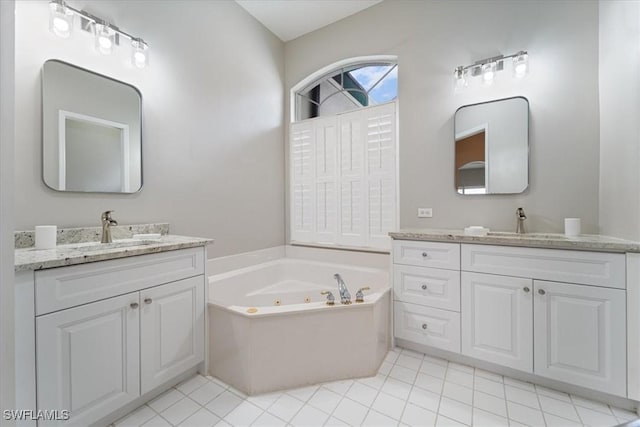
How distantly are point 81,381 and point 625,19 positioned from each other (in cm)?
341

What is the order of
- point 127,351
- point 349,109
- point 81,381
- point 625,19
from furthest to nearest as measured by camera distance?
point 349,109
point 625,19
point 127,351
point 81,381

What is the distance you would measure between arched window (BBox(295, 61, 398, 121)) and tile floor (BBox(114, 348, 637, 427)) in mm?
2409

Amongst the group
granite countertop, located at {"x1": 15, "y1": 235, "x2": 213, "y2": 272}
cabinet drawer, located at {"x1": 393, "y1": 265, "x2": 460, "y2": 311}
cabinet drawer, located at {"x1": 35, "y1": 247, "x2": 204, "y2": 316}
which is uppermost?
granite countertop, located at {"x1": 15, "y1": 235, "x2": 213, "y2": 272}

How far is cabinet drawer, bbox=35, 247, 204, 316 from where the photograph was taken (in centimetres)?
112

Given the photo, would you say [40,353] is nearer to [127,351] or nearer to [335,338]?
[127,351]

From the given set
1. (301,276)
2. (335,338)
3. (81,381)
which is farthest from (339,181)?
(81,381)

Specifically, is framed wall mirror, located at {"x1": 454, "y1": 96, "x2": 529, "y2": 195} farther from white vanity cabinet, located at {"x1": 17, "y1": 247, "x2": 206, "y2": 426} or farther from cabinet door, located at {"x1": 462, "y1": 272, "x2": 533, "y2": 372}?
white vanity cabinet, located at {"x1": 17, "y1": 247, "x2": 206, "y2": 426}

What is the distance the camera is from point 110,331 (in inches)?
51.6

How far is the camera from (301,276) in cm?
296

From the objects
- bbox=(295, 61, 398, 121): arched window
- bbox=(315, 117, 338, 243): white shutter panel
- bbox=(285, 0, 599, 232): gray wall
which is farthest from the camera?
bbox=(315, 117, 338, 243): white shutter panel

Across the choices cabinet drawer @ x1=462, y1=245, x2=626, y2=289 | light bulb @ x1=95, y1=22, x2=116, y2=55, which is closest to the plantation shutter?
cabinet drawer @ x1=462, y1=245, x2=626, y2=289

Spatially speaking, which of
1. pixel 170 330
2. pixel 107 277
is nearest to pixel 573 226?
pixel 170 330

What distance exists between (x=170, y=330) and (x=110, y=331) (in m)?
0.32

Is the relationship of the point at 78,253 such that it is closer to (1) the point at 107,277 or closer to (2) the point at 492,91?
(1) the point at 107,277
